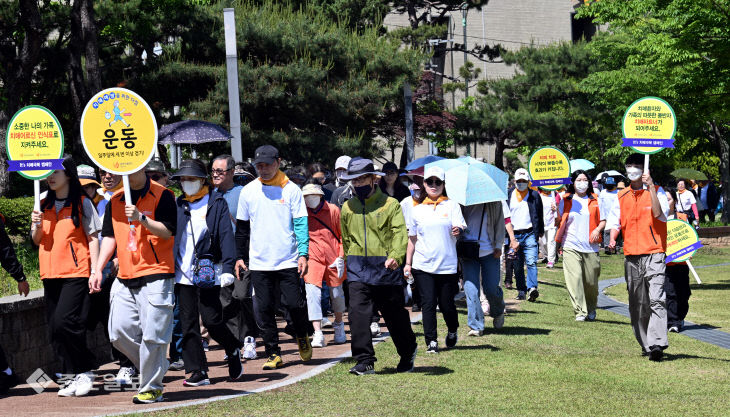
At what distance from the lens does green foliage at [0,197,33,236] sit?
Result: 18.5 meters

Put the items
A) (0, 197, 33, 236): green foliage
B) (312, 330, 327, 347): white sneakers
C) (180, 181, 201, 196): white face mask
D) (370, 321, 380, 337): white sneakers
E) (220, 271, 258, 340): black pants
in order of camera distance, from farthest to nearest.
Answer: (0, 197, 33, 236): green foliage < (370, 321, 380, 337): white sneakers < (312, 330, 327, 347): white sneakers < (220, 271, 258, 340): black pants < (180, 181, 201, 196): white face mask

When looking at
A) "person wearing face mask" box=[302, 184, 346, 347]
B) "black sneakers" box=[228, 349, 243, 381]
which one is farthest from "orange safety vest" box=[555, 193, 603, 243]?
"black sneakers" box=[228, 349, 243, 381]

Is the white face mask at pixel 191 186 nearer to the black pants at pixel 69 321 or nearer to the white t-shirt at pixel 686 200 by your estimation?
the black pants at pixel 69 321

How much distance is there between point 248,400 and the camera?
771 centimetres

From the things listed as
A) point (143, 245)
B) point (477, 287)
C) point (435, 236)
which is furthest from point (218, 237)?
point (477, 287)

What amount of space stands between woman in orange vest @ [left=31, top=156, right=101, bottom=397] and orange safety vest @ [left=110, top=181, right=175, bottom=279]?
2.18ft

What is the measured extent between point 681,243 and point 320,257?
530 cm

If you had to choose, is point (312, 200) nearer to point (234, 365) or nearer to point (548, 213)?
point (234, 365)

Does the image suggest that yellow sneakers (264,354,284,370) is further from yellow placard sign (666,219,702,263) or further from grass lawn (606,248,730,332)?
grass lawn (606,248,730,332)

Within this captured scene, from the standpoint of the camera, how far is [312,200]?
1102 cm

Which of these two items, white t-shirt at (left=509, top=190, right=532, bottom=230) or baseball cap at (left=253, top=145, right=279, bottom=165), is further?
white t-shirt at (left=509, top=190, right=532, bottom=230)

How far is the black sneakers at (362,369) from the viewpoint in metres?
8.88

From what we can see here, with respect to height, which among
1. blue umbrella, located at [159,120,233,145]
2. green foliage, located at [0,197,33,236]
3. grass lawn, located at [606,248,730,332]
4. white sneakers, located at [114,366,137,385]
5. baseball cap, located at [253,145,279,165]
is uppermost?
blue umbrella, located at [159,120,233,145]

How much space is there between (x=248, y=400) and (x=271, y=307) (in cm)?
169
